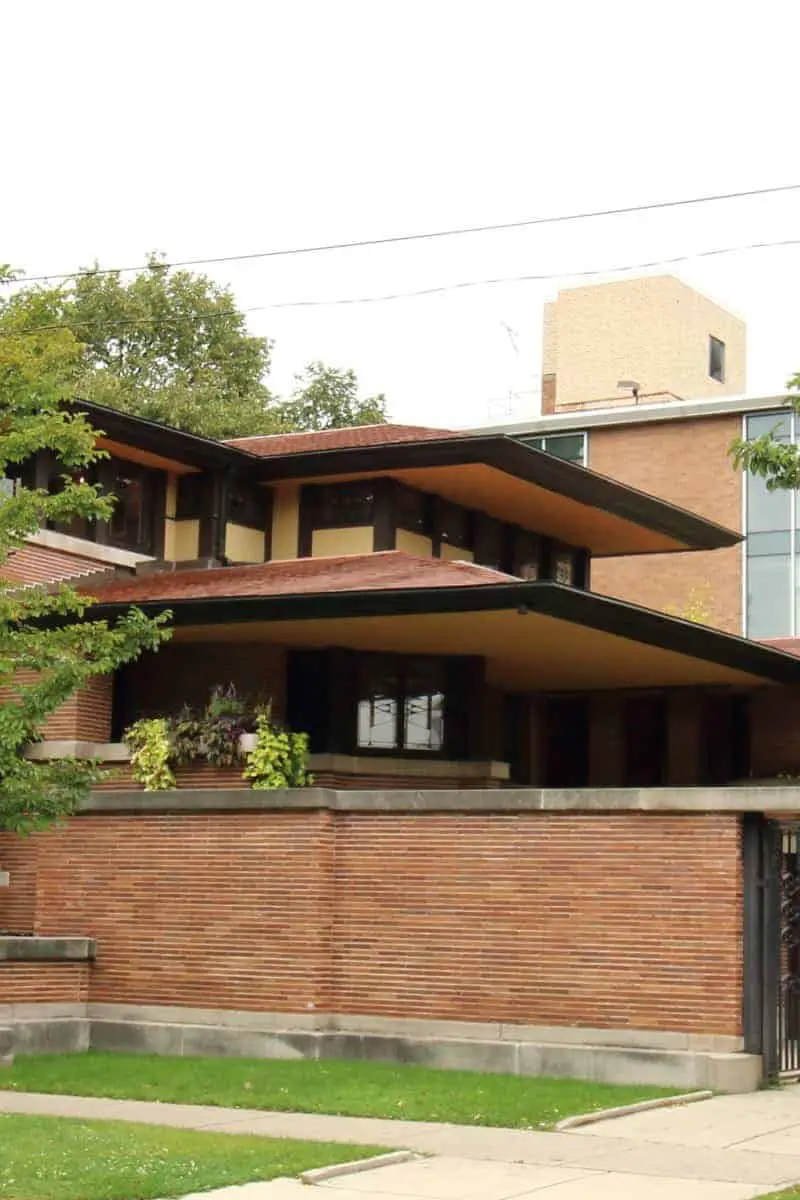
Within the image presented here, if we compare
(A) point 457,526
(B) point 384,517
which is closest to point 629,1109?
(B) point 384,517

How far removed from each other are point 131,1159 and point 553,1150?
3231mm

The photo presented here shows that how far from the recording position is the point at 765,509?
178ft

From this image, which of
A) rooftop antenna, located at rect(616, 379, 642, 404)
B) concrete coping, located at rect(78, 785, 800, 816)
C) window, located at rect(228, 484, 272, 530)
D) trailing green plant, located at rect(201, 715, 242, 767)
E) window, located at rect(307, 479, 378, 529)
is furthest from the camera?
rooftop antenna, located at rect(616, 379, 642, 404)

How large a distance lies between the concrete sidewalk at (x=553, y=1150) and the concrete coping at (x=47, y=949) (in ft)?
10.0

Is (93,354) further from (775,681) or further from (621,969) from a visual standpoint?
(621,969)

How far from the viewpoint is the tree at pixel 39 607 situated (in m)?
18.2

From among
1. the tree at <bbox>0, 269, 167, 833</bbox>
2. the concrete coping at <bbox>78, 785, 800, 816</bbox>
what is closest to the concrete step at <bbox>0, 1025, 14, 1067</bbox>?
A: the tree at <bbox>0, 269, 167, 833</bbox>

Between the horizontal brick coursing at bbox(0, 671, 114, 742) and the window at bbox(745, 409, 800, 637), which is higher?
the window at bbox(745, 409, 800, 637)

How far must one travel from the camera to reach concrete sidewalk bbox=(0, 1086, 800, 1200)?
12391 millimetres

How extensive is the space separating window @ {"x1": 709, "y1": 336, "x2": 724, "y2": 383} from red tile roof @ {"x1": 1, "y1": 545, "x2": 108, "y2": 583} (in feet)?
143

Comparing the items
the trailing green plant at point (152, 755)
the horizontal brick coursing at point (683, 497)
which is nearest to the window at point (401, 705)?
the trailing green plant at point (152, 755)

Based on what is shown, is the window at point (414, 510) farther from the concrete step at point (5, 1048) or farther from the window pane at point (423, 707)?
the concrete step at point (5, 1048)

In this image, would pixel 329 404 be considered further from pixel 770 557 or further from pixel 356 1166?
pixel 356 1166

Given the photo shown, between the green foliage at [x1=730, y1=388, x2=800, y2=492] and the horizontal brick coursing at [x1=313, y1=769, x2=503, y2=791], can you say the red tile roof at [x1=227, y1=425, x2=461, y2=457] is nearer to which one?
the horizontal brick coursing at [x1=313, y1=769, x2=503, y2=791]
